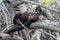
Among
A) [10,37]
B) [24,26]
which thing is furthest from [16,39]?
[24,26]

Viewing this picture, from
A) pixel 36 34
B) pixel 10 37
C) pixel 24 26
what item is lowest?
pixel 36 34

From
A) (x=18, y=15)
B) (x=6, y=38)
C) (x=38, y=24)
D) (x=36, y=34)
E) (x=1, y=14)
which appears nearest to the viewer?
(x=38, y=24)

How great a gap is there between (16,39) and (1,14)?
0.57 m

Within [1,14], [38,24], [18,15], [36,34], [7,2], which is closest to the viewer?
[38,24]

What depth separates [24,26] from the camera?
1738mm

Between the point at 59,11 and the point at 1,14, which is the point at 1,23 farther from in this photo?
the point at 59,11

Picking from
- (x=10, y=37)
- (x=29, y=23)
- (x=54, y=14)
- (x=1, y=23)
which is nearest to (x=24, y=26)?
(x=29, y=23)

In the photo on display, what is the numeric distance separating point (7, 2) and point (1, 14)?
245 millimetres

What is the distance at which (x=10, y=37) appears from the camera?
1.84 meters

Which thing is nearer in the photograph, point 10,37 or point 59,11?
point 10,37

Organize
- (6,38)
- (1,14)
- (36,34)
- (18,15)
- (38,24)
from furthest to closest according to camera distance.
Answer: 1. (1,14)
2. (36,34)
3. (18,15)
4. (6,38)
5. (38,24)

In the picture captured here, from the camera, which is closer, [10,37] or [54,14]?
[10,37]

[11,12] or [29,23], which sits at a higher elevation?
[29,23]

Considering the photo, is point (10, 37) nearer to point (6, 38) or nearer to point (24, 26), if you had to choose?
point (6, 38)
